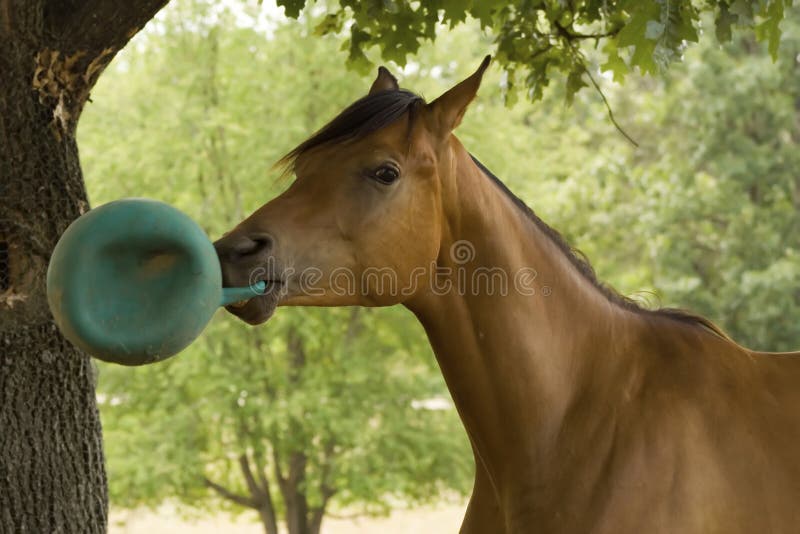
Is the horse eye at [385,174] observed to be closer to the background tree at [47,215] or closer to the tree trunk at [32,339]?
the background tree at [47,215]

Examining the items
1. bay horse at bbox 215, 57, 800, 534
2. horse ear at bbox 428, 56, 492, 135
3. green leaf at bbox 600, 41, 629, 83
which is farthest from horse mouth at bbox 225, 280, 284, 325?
green leaf at bbox 600, 41, 629, 83

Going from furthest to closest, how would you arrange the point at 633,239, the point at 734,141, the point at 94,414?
the point at 633,239 → the point at 734,141 → the point at 94,414

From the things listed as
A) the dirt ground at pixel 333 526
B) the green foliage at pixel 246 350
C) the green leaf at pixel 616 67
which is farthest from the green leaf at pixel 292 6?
the dirt ground at pixel 333 526

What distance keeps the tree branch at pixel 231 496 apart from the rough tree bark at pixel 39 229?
8241 millimetres

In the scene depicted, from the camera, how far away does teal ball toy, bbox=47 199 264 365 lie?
105 inches

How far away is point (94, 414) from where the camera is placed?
12.1 ft

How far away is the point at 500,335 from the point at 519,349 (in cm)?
8

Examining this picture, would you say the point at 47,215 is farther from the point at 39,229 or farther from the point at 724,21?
the point at 724,21

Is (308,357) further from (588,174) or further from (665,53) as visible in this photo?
(665,53)

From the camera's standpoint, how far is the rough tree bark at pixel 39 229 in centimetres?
339

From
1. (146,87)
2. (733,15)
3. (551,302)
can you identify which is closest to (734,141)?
(146,87)

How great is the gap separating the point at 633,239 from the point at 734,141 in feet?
9.79

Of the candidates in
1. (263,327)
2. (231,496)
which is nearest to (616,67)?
(263,327)

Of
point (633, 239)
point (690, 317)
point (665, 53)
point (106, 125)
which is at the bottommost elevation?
point (690, 317)
